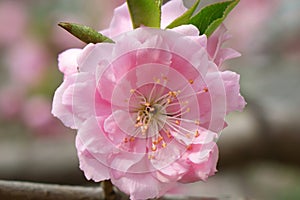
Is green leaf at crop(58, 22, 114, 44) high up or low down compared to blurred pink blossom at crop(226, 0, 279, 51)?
up

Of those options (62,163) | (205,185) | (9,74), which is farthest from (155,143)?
(205,185)

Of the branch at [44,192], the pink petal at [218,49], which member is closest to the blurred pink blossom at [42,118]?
the branch at [44,192]

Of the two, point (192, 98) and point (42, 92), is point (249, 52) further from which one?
point (192, 98)

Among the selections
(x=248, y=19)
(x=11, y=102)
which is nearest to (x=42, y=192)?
(x=11, y=102)

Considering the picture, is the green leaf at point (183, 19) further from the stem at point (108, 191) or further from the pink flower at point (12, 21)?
the pink flower at point (12, 21)

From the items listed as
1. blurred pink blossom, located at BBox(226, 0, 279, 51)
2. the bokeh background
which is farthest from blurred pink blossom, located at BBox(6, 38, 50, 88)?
blurred pink blossom, located at BBox(226, 0, 279, 51)

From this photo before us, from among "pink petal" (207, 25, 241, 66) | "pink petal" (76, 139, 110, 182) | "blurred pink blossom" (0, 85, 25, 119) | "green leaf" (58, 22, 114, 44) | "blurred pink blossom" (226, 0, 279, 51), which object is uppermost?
"green leaf" (58, 22, 114, 44)

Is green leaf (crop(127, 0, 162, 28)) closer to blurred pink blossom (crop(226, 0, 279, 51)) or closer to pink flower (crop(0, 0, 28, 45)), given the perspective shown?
blurred pink blossom (crop(226, 0, 279, 51))
